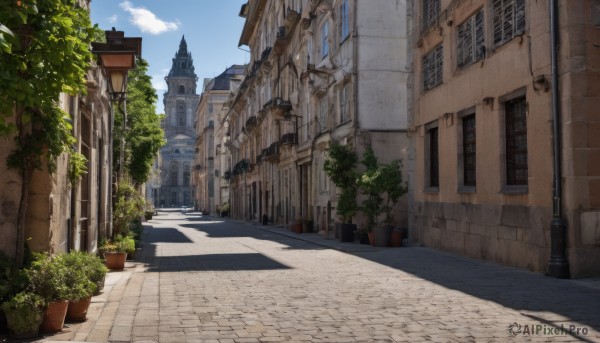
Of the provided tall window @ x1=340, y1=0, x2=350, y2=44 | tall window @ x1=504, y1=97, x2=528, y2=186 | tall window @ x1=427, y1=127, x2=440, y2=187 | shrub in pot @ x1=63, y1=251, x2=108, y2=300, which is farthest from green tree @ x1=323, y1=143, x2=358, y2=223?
shrub in pot @ x1=63, y1=251, x2=108, y2=300

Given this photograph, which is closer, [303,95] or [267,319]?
[267,319]

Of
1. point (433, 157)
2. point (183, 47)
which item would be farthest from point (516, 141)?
point (183, 47)

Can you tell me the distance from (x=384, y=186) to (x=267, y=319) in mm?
11973

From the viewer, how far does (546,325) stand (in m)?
6.79

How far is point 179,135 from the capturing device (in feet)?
449

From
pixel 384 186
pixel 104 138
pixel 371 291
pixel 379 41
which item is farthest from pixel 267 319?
pixel 379 41

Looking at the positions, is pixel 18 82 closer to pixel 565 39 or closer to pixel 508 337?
pixel 508 337

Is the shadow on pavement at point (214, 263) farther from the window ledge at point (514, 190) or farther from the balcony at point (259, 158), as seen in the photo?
the balcony at point (259, 158)

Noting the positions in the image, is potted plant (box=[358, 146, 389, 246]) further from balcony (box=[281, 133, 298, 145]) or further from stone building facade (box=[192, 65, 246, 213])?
stone building facade (box=[192, 65, 246, 213])

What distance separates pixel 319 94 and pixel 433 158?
10467 mm

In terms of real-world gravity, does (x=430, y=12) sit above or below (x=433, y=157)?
above

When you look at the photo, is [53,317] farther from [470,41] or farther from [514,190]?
[470,41]

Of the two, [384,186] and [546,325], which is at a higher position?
[384,186]

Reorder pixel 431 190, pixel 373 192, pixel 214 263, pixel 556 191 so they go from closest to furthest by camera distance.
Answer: pixel 556 191
pixel 214 263
pixel 431 190
pixel 373 192
